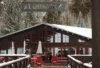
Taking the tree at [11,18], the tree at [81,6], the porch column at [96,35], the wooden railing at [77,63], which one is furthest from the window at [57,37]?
the porch column at [96,35]

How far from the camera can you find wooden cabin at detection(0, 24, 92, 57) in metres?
23.8

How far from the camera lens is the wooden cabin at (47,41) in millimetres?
23766

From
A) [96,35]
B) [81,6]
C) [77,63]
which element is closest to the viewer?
[96,35]

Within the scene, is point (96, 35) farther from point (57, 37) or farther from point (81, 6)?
point (57, 37)

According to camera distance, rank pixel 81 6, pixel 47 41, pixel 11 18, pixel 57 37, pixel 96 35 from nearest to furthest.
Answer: pixel 96 35
pixel 81 6
pixel 57 37
pixel 47 41
pixel 11 18

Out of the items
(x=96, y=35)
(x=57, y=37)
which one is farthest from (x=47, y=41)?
(x=96, y=35)

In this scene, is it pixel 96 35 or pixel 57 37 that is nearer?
pixel 96 35

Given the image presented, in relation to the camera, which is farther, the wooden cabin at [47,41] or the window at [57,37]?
the window at [57,37]

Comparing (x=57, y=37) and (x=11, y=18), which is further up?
(x=11, y=18)

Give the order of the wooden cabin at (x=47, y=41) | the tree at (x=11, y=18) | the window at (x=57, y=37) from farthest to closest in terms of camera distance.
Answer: the tree at (x=11, y=18) → the window at (x=57, y=37) → the wooden cabin at (x=47, y=41)

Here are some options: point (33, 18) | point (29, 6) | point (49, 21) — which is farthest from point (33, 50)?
point (29, 6)

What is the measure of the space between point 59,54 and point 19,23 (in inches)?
463

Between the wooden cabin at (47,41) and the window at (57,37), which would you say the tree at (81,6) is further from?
the window at (57,37)

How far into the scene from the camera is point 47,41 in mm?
24250
